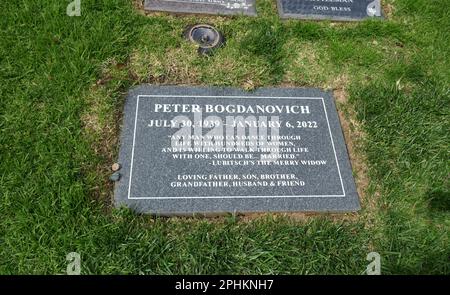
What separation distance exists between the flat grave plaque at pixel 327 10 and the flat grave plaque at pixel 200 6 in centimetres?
34

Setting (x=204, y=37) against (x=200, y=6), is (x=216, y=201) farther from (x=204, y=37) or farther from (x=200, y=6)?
(x=200, y=6)

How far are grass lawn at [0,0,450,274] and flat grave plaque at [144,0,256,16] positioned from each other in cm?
8

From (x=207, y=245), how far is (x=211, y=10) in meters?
2.23

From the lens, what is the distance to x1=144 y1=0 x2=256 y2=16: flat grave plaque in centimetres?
372

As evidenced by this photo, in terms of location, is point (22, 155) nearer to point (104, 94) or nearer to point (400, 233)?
point (104, 94)

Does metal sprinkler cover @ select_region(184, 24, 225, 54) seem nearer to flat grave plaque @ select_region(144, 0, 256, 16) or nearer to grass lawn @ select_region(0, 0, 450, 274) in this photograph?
grass lawn @ select_region(0, 0, 450, 274)

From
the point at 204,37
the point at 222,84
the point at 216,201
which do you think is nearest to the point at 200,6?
the point at 204,37

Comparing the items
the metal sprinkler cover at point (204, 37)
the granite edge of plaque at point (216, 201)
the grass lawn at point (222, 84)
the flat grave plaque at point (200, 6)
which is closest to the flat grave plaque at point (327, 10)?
the grass lawn at point (222, 84)

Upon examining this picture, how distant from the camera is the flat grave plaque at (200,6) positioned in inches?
146

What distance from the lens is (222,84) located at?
329 cm

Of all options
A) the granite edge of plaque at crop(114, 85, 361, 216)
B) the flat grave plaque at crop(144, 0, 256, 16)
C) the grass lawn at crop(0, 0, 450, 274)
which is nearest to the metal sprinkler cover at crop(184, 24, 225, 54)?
the grass lawn at crop(0, 0, 450, 274)

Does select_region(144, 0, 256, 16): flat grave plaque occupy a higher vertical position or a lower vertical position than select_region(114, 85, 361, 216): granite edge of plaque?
higher

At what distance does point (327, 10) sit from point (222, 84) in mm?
1425

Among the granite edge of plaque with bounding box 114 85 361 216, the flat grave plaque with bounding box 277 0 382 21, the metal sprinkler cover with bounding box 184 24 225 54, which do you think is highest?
the flat grave plaque with bounding box 277 0 382 21
